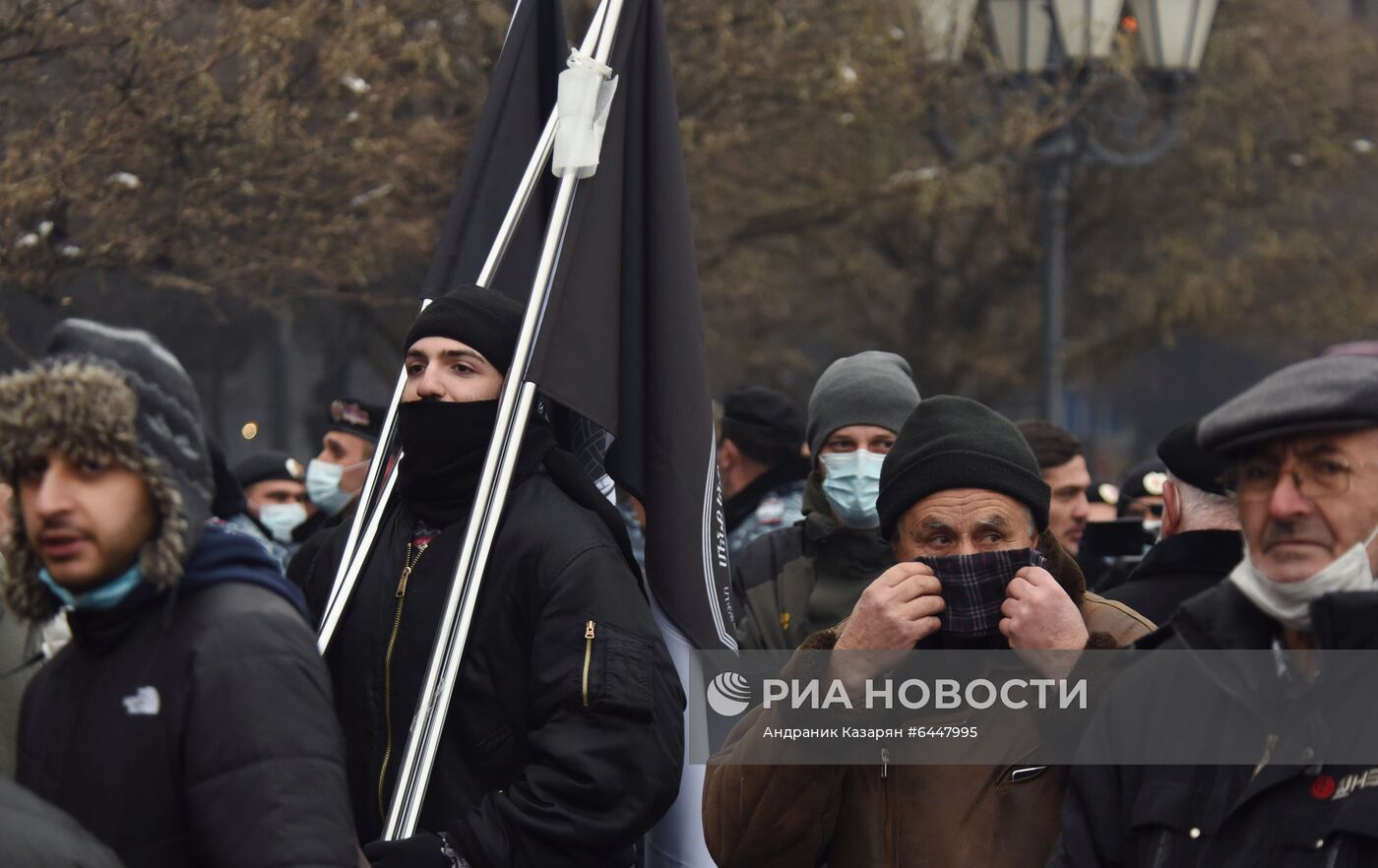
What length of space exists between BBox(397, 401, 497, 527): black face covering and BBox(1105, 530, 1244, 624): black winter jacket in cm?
167

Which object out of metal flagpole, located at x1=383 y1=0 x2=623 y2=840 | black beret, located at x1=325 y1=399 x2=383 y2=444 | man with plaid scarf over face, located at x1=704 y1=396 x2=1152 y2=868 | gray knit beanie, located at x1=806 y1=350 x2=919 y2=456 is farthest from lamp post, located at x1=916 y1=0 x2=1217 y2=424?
man with plaid scarf over face, located at x1=704 y1=396 x2=1152 y2=868

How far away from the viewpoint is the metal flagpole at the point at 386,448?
177 inches

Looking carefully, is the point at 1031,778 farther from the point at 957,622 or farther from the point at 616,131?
the point at 616,131

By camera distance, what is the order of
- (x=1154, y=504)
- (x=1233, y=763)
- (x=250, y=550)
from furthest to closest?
(x=1154, y=504) → (x=250, y=550) → (x=1233, y=763)

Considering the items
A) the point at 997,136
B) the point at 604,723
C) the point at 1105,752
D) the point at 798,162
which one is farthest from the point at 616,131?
the point at 798,162

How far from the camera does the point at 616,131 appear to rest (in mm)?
5277

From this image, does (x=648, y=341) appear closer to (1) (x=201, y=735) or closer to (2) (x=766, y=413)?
(1) (x=201, y=735)

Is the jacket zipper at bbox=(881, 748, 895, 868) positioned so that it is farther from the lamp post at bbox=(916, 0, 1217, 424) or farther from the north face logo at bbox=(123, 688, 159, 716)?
the lamp post at bbox=(916, 0, 1217, 424)

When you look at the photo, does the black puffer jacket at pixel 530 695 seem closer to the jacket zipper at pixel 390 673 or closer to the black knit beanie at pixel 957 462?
the jacket zipper at pixel 390 673

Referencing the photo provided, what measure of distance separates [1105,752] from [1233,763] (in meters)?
0.22

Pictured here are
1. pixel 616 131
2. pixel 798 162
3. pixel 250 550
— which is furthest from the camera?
pixel 798 162

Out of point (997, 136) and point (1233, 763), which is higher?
point (997, 136)

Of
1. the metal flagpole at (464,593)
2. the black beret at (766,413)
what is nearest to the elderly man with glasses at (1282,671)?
the metal flagpole at (464,593)

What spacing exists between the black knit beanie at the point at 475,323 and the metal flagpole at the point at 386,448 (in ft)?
0.65
